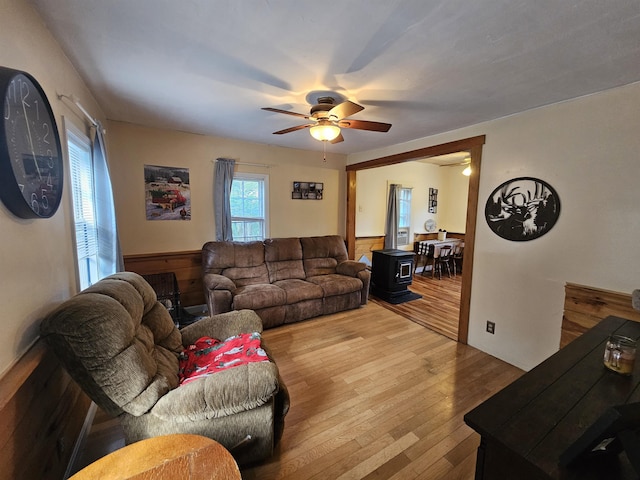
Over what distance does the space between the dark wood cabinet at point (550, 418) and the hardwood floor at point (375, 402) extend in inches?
34.4

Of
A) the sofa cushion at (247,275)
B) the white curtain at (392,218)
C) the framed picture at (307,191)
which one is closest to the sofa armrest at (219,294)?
the sofa cushion at (247,275)

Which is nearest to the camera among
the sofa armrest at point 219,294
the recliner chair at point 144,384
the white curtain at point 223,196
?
the recliner chair at point 144,384

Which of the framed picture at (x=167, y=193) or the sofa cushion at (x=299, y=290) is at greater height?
the framed picture at (x=167, y=193)

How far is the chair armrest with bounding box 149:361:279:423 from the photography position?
128 cm

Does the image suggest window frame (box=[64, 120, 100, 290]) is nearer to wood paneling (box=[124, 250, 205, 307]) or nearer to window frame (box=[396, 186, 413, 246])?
wood paneling (box=[124, 250, 205, 307])

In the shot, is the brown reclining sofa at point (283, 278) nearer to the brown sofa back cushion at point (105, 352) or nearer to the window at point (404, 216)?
the brown sofa back cushion at point (105, 352)

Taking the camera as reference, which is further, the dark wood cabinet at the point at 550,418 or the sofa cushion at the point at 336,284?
the sofa cushion at the point at 336,284

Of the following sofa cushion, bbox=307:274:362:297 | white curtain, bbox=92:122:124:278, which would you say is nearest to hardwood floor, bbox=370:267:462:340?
sofa cushion, bbox=307:274:362:297

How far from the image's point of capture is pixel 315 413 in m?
1.96

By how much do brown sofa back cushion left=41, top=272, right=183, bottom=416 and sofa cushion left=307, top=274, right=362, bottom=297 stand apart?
2.39 metres

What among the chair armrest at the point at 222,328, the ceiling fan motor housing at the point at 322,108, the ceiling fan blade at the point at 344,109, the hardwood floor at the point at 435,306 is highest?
the ceiling fan motor housing at the point at 322,108

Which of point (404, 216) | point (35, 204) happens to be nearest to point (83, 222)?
point (35, 204)

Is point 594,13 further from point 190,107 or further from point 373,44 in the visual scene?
point 190,107

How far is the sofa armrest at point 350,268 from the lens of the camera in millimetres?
4121
